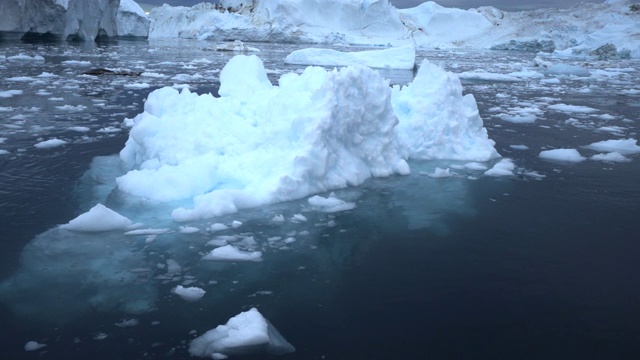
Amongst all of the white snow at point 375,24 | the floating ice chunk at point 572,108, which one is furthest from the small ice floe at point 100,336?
the white snow at point 375,24

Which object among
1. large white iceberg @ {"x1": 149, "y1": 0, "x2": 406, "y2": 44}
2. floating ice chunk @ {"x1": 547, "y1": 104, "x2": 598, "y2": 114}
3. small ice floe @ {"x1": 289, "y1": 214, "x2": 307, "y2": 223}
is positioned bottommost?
small ice floe @ {"x1": 289, "y1": 214, "x2": 307, "y2": 223}

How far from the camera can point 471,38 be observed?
181ft

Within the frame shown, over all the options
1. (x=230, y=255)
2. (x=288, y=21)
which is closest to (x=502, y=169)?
(x=230, y=255)

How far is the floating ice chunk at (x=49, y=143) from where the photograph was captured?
6320mm

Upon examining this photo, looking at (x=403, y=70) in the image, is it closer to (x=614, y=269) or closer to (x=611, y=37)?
(x=614, y=269)

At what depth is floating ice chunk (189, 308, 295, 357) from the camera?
2578mm

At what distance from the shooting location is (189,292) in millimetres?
3109

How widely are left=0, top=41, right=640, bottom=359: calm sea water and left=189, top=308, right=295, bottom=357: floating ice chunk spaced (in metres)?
0.08

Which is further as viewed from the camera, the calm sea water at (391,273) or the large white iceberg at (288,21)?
the large white iceberg at (288,21)

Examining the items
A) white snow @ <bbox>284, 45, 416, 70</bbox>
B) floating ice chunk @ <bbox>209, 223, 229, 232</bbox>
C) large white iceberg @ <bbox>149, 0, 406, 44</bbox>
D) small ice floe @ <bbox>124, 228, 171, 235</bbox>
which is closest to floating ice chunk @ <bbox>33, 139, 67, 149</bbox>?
small ice floe @ <bbox>124, 228, 171, 235</bbox>

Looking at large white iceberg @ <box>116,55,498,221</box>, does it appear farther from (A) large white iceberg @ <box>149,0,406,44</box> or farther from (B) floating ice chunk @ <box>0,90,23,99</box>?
(A) large white iceberg @ <box>149,0,406,44</box>

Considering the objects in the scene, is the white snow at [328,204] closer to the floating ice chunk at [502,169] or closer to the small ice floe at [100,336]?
the floating ice chunk at [502,169]

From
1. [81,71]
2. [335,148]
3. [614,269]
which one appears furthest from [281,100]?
[81,71]

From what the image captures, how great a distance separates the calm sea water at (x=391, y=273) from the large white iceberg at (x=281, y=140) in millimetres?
285
